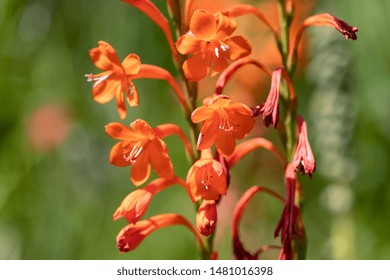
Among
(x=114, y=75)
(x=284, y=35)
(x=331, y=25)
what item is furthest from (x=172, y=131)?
(x=331, y=25)

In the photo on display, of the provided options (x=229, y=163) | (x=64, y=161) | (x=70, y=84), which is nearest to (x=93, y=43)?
(x=70, y=84)

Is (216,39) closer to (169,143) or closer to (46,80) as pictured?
(169,143)

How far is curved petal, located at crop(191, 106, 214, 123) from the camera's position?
2133 mm

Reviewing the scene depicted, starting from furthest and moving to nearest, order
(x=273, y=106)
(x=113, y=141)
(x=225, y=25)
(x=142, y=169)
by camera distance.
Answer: (x=113, y=141)
(x=142, y=169)
(x=225, y=25)
(x=273, y=106)

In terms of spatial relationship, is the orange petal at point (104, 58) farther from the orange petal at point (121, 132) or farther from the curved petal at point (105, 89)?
the orange petal at point (121, 132)

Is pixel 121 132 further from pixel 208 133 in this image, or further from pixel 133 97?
pixel 208 133

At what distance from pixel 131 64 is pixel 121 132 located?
20 cm

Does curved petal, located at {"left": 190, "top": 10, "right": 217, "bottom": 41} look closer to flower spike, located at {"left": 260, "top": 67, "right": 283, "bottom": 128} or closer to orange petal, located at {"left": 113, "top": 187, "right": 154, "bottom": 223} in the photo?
flower spike, located at {"left": 260, "top": 67, "right": 283, "bottom": 128}

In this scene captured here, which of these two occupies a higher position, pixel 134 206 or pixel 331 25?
pixel 331 25

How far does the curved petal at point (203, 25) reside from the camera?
7.06 feet

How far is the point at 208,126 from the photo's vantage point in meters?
2.16

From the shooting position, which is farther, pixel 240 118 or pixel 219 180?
pixel 240 118

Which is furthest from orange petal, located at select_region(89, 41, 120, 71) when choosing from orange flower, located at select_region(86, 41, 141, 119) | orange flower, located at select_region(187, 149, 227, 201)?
orange flower, located at select_region(187, 149, 227, 201)
